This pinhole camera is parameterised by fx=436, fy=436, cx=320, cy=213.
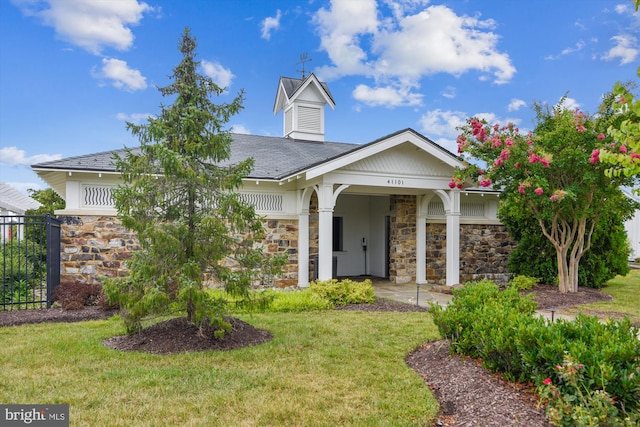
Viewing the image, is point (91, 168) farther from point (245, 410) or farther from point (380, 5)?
point (380, 5)

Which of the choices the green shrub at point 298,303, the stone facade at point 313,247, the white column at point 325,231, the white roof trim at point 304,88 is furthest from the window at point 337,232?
the green shrub at point 298,303

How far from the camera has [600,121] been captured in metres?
9.32

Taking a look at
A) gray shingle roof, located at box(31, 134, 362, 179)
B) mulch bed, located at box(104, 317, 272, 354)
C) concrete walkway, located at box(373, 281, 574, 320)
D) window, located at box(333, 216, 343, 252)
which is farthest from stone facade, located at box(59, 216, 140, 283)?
window, located at box(333, 216, 343, 252)

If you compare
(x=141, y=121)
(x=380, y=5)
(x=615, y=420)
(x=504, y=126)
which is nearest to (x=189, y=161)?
(x=141, y=121)

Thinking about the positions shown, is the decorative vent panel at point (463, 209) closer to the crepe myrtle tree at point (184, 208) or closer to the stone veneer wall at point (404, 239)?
the stone veneer wall at point (404, 239)

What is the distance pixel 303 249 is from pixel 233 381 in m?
7.06

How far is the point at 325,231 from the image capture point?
1013 centimetres

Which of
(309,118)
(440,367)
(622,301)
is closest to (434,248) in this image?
(622,301)

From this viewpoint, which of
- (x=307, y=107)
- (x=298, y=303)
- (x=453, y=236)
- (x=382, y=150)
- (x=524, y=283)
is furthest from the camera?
(x=307, y=107)

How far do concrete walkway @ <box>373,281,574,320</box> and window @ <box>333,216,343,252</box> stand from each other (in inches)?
80.0

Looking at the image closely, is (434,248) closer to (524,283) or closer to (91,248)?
(524,283)

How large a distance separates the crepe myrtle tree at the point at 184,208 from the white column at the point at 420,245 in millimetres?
7484

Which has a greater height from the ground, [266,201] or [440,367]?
[266,201]

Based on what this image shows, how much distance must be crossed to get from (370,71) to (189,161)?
961cm
